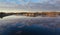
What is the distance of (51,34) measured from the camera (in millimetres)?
13125

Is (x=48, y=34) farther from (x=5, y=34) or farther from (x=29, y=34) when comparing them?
(x=5, y=34)

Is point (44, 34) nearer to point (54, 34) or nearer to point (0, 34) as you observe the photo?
point (54, 34)

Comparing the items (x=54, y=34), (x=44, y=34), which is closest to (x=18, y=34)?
(x=44, y=34)

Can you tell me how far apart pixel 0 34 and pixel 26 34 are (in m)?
2.17

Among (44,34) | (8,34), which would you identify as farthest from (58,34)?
(8,34)

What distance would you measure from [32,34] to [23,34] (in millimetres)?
760

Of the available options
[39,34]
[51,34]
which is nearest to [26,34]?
[39,34]

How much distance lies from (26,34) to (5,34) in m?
1.77

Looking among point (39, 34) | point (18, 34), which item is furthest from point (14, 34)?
point (39, 34)

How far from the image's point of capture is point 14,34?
12.8 metres

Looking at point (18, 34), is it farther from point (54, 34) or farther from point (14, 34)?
point (54, 34)

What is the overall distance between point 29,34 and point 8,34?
1.76 meters

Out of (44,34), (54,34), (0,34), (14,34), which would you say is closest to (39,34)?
(44,34)

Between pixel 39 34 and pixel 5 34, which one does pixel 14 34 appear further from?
pixel 39 34
